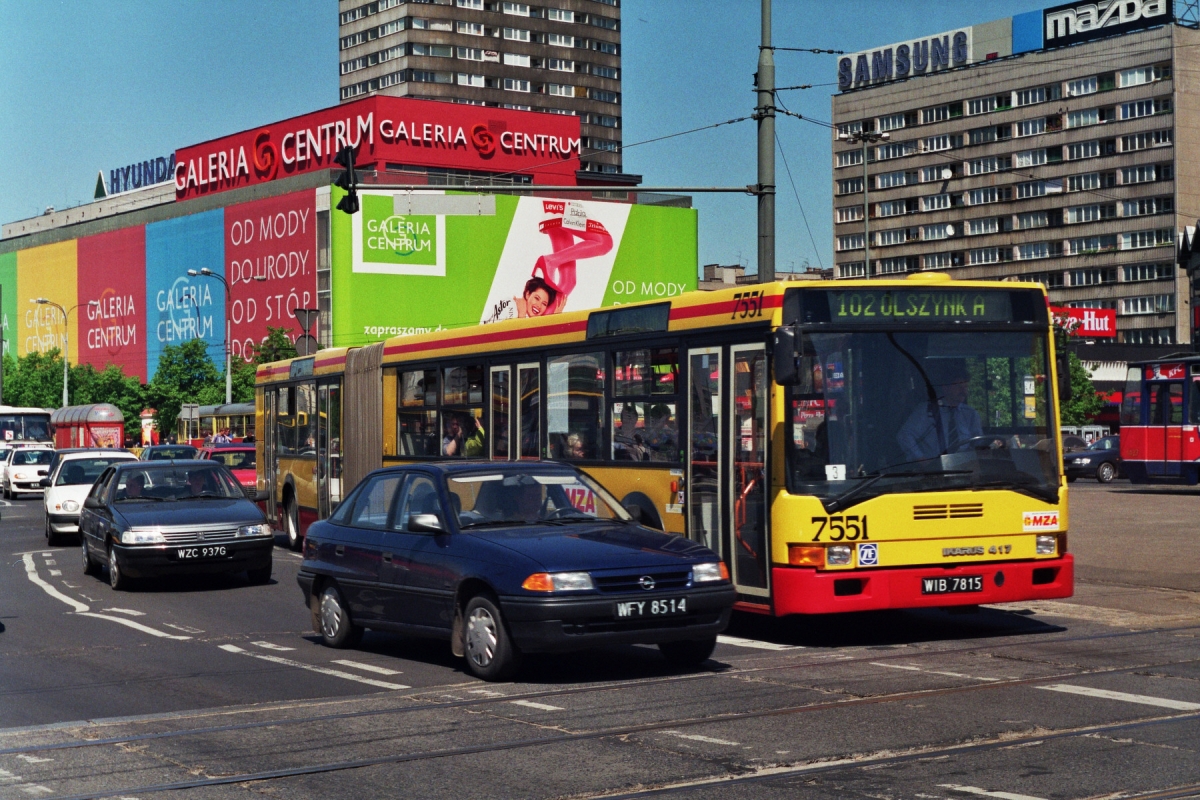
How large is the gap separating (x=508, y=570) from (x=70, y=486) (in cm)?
1934

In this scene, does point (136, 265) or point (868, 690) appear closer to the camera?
point (868, 690)

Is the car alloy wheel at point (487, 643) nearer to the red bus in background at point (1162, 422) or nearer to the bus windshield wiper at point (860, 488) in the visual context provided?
the bus windshield wiper at point (860, 488)

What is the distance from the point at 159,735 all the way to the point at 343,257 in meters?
90.4

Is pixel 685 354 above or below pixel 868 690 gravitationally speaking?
above

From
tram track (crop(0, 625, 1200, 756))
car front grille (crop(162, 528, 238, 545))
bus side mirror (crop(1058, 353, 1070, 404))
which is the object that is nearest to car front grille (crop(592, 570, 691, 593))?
tram track (crop(0, 625, 1200, 756))

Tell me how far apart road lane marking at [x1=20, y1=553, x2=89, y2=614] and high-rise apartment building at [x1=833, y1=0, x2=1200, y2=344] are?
313 ft

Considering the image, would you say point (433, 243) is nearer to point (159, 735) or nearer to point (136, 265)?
point (136, 265)

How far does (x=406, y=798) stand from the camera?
717cm

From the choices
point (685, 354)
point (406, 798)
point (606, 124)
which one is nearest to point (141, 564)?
point (685, 354)

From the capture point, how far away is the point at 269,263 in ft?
349

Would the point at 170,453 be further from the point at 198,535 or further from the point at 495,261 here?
the point at 495,261

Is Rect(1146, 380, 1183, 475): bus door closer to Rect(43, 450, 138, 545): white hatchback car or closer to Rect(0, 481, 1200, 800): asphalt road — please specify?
Rect(43, 450, 138, 545): white hatchback car

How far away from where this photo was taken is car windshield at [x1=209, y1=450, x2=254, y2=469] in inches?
1348

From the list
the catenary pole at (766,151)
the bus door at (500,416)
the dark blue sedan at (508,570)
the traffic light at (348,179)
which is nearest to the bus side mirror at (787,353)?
the dark blue sedan at (508,570)
